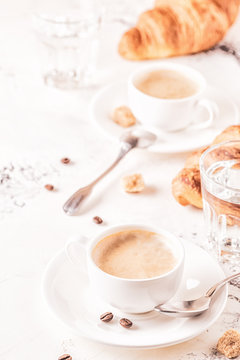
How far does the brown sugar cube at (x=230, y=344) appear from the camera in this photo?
102 cm

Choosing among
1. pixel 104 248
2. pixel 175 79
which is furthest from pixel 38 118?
pixel 104 248

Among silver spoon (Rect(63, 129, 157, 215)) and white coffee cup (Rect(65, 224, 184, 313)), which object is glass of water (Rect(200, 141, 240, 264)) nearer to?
white coffee cup (Rect(65, 224, 184, 313))

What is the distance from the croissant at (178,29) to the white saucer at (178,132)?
0.80 ft

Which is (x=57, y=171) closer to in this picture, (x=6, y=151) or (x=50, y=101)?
(x=6, y=151)

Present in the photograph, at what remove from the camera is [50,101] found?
1.84 metres

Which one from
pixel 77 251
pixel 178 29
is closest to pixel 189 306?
pixel 77 251

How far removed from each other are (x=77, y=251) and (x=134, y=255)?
0.11 meters

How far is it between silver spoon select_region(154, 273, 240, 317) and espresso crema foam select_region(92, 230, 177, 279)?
0.21ft

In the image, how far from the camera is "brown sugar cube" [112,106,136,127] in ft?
5.52

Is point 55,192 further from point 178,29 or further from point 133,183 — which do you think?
point 178,29

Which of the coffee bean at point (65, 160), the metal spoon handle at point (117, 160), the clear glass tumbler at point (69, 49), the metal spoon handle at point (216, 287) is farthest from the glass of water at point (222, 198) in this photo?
the clear glass tumbler at point (69, 49)

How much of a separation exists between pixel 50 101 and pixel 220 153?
0.69 metres

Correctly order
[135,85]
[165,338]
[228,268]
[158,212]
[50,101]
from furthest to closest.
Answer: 1. [50,101]
2. [135,85]
3. [158,212]
4. [228,268]
5. [165,338]

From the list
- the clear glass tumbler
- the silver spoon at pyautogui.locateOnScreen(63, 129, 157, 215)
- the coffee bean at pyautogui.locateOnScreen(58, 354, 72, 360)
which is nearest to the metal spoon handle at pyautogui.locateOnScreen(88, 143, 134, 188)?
the silver spoon at pyautogui.locateOnScreen(63, 129, 157, 215)
